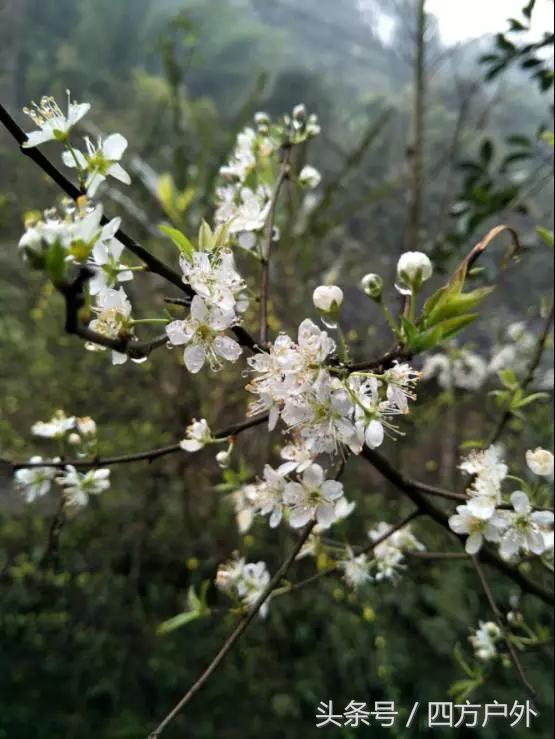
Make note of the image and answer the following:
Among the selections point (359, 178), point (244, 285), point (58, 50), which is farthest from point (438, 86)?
point (244, 285)

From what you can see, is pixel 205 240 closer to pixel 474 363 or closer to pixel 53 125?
pixel 53 125

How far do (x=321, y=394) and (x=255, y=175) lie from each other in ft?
1.25

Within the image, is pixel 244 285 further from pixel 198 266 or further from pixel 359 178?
pixel 359 178

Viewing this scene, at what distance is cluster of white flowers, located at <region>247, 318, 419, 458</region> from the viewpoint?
38cm

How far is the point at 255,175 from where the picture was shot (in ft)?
2.20

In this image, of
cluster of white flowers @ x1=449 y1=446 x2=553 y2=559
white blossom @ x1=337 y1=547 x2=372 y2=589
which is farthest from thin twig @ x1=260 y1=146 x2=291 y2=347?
white blossom @ x1=337 y1=547 x2=372 y2=589

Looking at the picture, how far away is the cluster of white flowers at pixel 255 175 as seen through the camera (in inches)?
22.9

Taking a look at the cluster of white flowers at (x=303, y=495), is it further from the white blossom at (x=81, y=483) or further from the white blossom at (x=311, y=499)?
the white blossom at (x=81, y=483)

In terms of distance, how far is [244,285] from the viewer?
18.8 inches

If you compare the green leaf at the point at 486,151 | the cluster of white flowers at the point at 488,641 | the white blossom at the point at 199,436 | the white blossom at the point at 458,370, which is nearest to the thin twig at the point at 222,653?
the white blossom at the point at 199,436

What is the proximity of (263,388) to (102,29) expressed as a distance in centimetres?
568

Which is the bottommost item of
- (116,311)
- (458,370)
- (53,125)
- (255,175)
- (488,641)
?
(488,641)

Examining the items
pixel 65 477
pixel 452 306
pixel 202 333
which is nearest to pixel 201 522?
pixel 65 477

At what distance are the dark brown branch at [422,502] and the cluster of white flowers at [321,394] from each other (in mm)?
56
